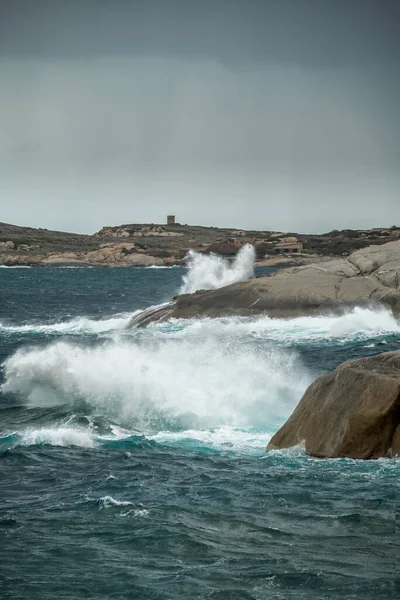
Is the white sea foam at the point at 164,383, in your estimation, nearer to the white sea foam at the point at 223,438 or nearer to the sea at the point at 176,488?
the sea at the point at 176,488

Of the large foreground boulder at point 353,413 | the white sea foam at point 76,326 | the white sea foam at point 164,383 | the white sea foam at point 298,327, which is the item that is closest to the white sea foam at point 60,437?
the white sea foam at point 164,383

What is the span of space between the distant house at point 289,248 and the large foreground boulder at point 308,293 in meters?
127

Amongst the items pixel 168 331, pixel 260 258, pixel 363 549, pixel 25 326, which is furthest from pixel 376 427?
pixel 260 258

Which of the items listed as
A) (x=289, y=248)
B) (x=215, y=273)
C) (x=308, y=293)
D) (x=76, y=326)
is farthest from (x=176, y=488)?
(x=289, y=248)

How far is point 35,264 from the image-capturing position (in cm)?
17888

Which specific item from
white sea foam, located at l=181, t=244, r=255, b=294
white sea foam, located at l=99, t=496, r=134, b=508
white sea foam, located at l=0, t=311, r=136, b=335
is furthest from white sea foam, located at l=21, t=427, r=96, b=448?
white sea foam, located at l=181, t=244, r=255, b=294

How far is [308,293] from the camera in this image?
1788 inches

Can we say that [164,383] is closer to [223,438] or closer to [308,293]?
[223,438]

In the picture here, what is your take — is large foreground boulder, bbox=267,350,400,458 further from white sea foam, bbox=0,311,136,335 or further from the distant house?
the distant house

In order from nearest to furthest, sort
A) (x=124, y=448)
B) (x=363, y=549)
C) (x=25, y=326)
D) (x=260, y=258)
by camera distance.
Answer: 1. (x=363, y=549)
2. (x=124, y=448)
3. (x=25, y=326)
4. (x=260, y=258)

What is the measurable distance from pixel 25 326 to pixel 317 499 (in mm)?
37735

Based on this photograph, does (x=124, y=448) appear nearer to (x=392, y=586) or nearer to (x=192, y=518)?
(x=192, y=518)

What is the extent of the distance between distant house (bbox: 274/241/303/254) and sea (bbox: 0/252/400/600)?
144m

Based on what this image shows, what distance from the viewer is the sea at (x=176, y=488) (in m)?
12.5
